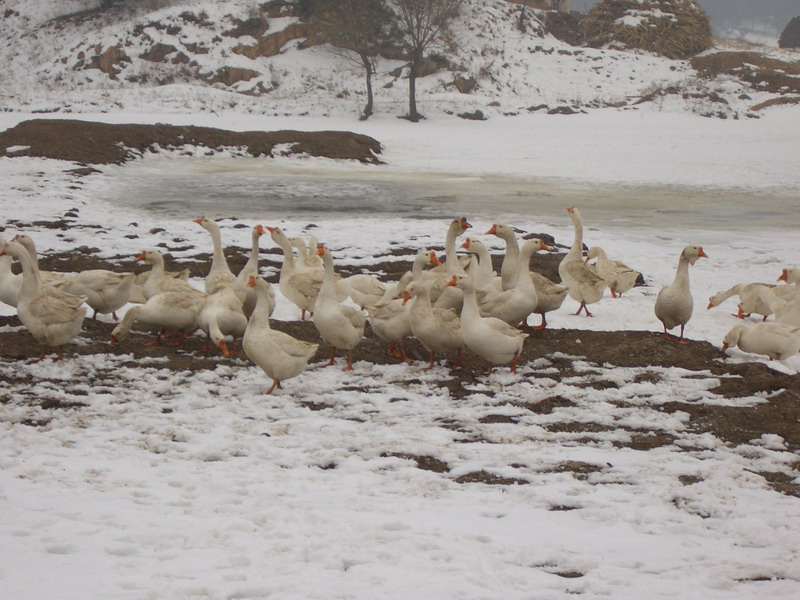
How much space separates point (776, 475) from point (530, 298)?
11.9 feet

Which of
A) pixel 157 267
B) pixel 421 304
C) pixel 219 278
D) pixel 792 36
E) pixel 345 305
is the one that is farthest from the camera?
pixel 792 36

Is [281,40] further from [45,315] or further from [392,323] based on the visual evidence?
[45,315]

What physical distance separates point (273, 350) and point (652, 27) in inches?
1935

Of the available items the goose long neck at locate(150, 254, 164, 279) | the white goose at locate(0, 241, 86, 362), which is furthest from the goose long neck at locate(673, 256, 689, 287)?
the white goose at locate(0, 241, 86, 362)

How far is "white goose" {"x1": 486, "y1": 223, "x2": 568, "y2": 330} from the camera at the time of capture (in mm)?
9453

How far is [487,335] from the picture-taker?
24.8 feet

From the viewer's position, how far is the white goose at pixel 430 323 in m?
7.83

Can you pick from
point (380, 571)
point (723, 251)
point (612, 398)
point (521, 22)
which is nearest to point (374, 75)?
point (521, 22)

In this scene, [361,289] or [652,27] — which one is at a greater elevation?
[652,27]

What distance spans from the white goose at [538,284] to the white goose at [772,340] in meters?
2.02

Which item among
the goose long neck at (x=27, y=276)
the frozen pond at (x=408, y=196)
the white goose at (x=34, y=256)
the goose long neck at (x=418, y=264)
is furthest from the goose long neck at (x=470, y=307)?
the frozen pond at (x=408, y=196)

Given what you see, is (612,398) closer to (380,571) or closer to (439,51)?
(380,571)

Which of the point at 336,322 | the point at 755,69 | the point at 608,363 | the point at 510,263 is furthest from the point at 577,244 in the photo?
the point at 755,69

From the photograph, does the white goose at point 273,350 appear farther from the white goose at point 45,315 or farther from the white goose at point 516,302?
the white goose at point 516,302
